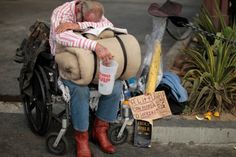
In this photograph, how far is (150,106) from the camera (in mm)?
4625

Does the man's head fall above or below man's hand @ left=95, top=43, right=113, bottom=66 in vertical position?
above

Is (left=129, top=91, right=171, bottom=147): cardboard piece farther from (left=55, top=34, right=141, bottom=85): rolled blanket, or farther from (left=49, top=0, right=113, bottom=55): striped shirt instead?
(left=49, top=0, right=113, bottom=55): striped shirt

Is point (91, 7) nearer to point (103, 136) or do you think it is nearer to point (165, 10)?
point (165, 10)

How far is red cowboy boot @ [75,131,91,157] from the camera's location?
13.5 feet

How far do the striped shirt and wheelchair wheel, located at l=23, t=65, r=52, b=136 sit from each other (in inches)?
11.6

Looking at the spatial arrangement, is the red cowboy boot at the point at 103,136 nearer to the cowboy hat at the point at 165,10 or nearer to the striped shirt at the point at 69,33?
the striped shirt at the point at 69,33

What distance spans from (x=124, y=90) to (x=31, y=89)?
2.65 feet

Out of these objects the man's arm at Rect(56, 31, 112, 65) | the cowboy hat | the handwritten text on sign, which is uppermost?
the cowboy hat

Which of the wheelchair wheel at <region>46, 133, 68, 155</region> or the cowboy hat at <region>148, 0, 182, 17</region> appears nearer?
the wheelchair wheel at <region>46, 133, 68, 155</region>

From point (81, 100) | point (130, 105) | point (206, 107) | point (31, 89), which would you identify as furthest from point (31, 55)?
point (206, 107)

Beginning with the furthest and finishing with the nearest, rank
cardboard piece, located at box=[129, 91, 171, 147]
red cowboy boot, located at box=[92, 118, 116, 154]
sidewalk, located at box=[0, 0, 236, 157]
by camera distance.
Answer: cardboard piece, located at box=[129, 91, 171, 147] < sidewalk, located at box=[0, 0, 236, 157] < red cowboy boot, located at box=[92, 118, 116, 154]

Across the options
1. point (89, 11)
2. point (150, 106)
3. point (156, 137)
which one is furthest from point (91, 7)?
point (156, 137)

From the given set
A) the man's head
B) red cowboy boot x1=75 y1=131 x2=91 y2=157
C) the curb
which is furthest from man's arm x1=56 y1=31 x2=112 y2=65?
the curb

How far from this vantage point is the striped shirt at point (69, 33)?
383 centimetres
